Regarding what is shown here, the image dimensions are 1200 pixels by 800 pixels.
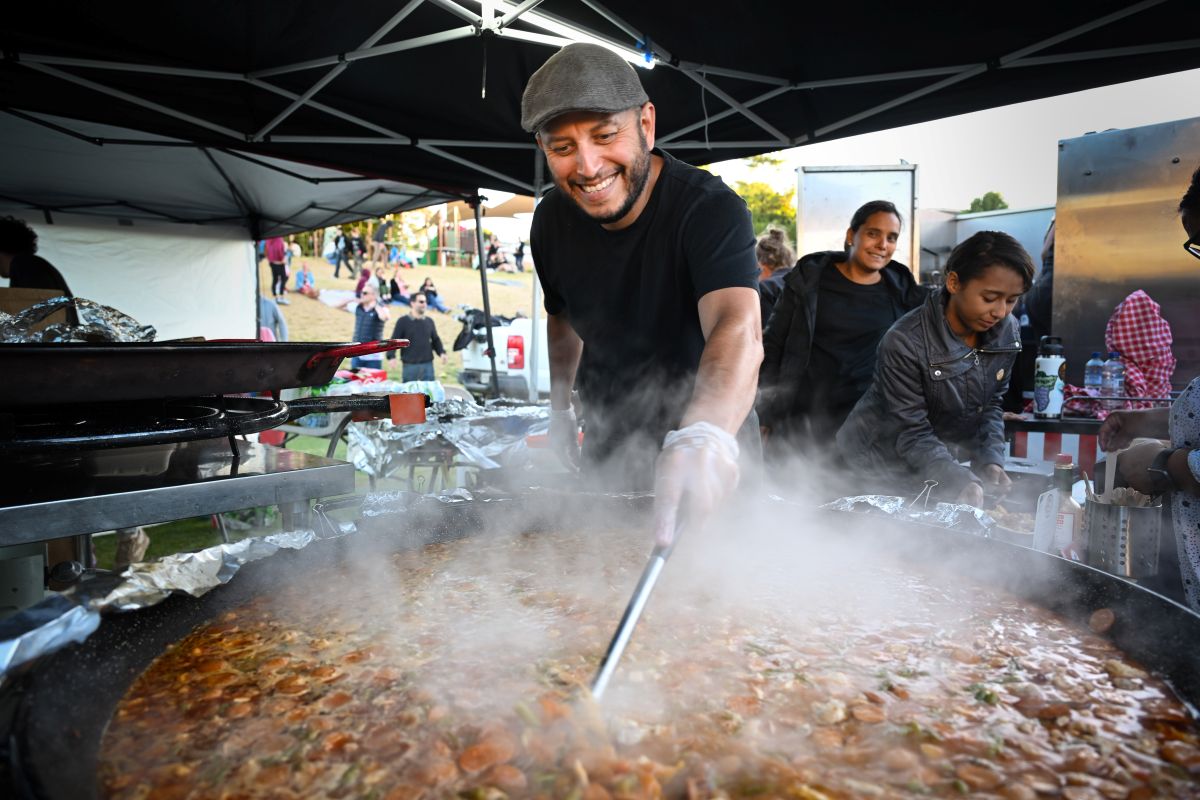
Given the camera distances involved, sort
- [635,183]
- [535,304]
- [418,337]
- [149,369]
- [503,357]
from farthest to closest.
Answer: [503,357]
[418,337]
[535,304]
[635,183]
[149,369]

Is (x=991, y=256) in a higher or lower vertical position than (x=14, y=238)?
lower

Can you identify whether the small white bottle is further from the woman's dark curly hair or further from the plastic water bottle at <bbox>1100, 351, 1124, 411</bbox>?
the woman's dark curly hair

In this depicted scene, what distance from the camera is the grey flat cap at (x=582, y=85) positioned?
2033 millimetres

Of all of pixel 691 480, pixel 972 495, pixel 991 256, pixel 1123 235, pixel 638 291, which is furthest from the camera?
pixel 1123 235

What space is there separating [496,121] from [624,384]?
11.9 feet

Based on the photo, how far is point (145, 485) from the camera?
1.74 metres

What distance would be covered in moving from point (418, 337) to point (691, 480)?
33.2 ft

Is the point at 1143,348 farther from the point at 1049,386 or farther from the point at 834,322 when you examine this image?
the point at 834,322

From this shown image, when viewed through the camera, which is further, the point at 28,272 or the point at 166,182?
the point at 166,182

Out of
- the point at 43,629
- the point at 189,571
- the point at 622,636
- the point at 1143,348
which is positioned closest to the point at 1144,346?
the point at 1143,348

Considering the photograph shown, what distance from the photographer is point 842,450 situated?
3684 mm

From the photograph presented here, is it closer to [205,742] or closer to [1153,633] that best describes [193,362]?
[205,742]

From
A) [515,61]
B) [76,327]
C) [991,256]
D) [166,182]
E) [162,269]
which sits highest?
[515,61]

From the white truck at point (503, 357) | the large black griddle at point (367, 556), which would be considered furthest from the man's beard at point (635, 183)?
the white truck at point (503, 357)
